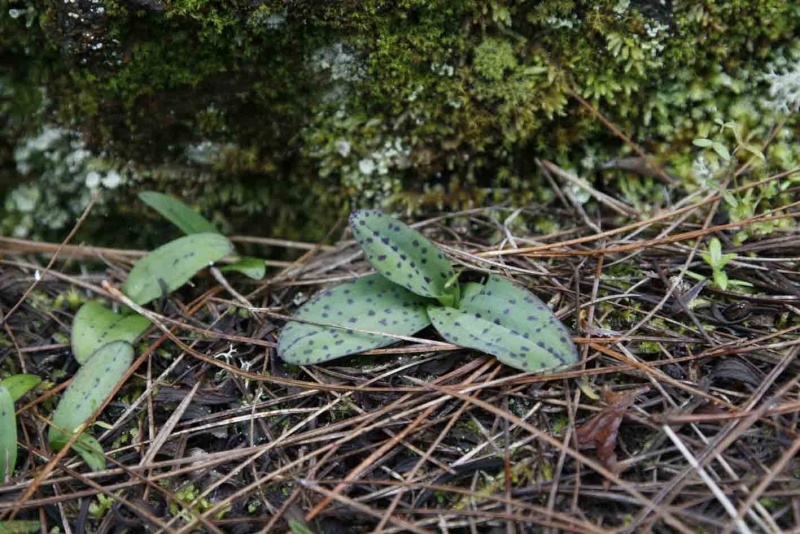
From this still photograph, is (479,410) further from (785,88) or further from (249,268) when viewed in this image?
(785,88)

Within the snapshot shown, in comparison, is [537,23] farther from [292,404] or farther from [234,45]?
[292,404]

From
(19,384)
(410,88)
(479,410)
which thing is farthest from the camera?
(410,88)

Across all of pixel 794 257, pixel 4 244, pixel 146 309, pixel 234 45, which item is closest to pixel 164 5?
pixel 234 45

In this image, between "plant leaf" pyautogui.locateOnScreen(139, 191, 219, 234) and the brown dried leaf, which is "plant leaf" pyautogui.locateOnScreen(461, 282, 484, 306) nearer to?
the brown dried leaf

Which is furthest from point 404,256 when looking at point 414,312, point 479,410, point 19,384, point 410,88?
point 19,384

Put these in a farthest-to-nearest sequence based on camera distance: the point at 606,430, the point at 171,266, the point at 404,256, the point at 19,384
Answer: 1. the point at 171,266
2. the point at 404,256
3. the point at 19,384
4. the point at 606,430

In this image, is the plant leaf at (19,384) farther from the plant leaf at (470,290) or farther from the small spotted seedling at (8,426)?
the plant leaf at (470,290)
